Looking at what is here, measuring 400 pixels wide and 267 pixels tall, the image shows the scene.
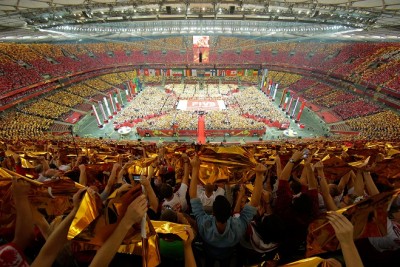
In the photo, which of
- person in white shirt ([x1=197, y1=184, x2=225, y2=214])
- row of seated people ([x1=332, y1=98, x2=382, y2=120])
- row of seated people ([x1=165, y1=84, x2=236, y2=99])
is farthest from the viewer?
row of seated people ([x1=165, y1=84, x2=236, y2=99])

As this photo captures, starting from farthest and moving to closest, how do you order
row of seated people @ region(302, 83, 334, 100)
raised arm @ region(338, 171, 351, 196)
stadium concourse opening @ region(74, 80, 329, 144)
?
1. row of seated people @ region(302, 83, 334, 100)
2. stadium concourse opening @ region(74, 80, 329, 144)
3. raised arm @ region(338, 171, 351, 196)

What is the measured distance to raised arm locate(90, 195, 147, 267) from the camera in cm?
183

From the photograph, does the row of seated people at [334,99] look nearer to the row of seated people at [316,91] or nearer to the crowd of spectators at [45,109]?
the row of seated people at [316,91]

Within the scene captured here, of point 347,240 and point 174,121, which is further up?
point 347,240

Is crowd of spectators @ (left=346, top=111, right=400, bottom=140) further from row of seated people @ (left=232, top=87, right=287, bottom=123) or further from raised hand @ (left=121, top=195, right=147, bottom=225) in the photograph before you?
raised hand @ (left=121, top=195, right=147, bottom=225)

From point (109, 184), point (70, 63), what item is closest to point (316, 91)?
point (109, 184)

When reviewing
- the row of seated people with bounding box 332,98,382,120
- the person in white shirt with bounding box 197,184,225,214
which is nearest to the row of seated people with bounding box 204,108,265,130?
the row of seated people with bounding box 332,98,382,120

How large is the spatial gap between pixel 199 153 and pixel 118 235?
3.08 meters

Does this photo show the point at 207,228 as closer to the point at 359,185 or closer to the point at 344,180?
the point at 359,185

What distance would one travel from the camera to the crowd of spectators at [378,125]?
22.1 meters

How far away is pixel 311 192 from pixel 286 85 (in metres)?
47.7

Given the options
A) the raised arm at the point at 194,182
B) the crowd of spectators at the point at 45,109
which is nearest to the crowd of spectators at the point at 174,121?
the crowd of spectators at the point at 45,109

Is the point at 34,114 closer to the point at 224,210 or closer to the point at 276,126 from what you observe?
the point at 276,126

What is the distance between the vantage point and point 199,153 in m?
4.93
